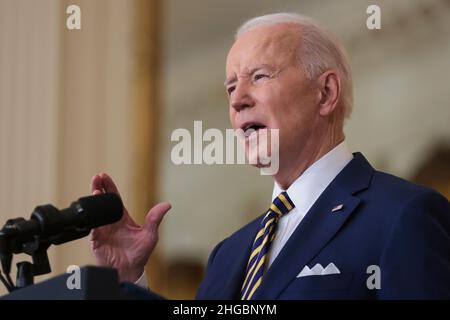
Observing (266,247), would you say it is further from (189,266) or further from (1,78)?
(1,78)

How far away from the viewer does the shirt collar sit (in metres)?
2.14

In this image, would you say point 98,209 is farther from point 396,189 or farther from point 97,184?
point 396,189

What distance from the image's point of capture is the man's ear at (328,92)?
2.28m

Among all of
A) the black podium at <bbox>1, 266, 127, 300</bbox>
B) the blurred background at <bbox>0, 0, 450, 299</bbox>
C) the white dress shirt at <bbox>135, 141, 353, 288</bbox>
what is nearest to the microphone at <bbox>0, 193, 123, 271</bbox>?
the black podium at <bbox>1, 266, 127, 300</bbox>

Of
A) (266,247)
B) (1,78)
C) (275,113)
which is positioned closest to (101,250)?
(266,247)

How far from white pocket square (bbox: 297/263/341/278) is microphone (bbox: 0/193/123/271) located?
542 millimetres

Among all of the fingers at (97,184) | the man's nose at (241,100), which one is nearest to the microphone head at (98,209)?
the fingers at (97,184)

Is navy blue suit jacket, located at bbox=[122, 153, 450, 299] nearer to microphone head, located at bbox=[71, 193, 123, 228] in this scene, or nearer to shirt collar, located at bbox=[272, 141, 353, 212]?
shirt collar, located at bbox=[272, 141, 353, 212]

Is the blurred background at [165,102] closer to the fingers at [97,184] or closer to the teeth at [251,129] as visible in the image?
the teeth at [251,129]

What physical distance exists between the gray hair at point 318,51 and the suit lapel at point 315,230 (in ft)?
0.96

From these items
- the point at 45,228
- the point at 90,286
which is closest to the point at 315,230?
the point at 45,228

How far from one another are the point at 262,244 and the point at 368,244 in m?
0.31

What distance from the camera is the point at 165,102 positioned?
4.25 m
